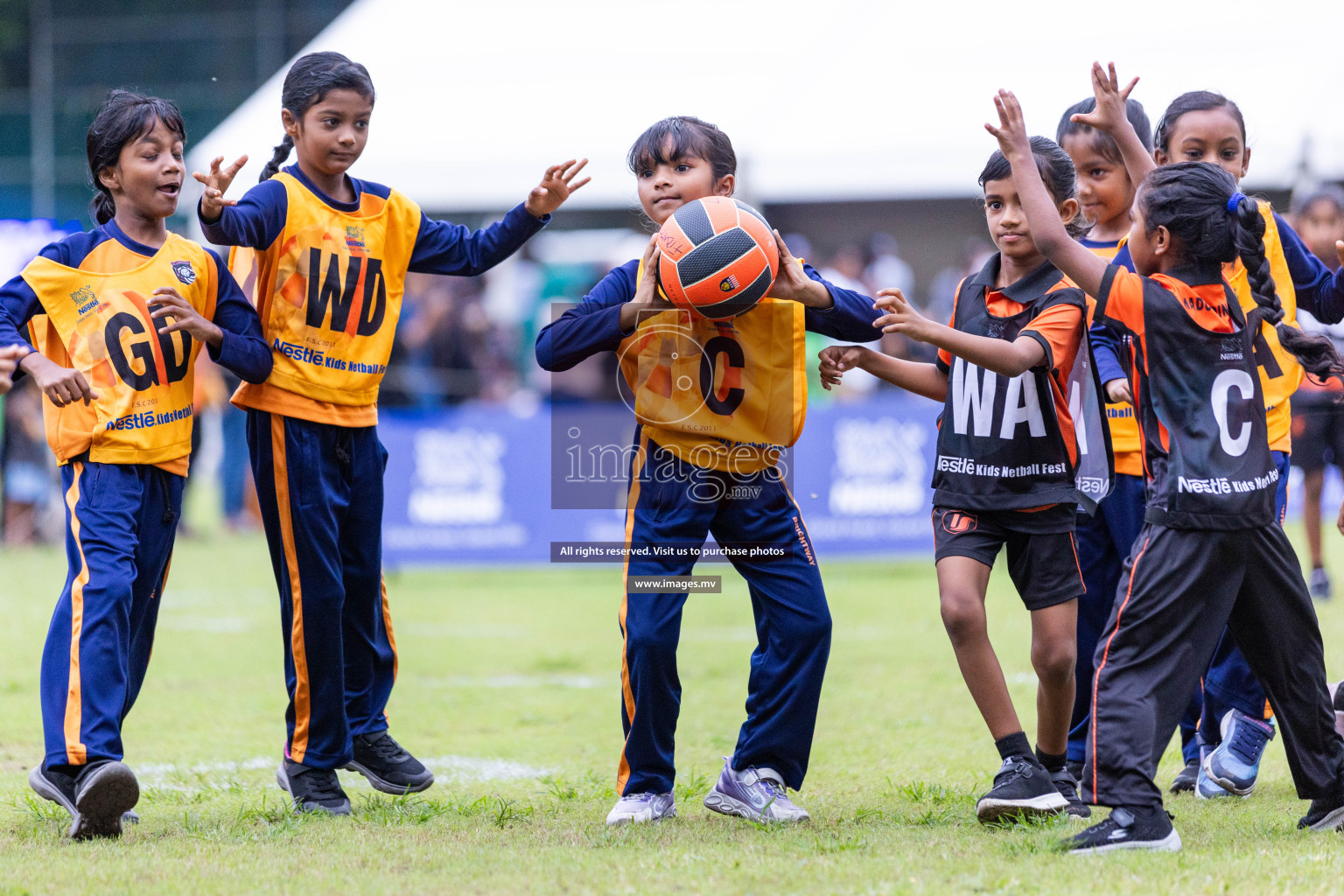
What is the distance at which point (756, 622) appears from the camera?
4094 millimetres

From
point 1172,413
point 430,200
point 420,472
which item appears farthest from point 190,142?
point 1172,413

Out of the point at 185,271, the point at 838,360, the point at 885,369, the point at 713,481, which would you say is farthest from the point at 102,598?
the point at 885,369

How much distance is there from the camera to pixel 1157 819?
347 cm

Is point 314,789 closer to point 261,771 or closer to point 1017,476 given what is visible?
point 261,771

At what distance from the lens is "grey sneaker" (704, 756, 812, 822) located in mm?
3986

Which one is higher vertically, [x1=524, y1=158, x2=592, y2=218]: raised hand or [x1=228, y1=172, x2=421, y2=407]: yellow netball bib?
[x1=524, y1=158, x2=592, y2=218]: raised hand

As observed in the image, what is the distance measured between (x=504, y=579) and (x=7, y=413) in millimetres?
6477

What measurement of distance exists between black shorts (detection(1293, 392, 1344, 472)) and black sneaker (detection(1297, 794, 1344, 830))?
18.2 ft

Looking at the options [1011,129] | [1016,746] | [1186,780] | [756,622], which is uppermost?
[1011,129]

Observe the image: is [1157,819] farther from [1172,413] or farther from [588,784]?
[588,784]

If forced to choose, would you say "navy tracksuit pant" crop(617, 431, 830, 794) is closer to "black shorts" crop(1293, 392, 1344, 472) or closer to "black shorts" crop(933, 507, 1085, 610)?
"black shorts" crop(933, 507, 1085, 610)

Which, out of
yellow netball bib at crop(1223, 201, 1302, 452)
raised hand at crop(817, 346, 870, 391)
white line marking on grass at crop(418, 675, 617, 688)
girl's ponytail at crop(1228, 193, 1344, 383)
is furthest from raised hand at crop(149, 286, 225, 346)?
white line marking on grass at crop(418, 675, 617, 688)

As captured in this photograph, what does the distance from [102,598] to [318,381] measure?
2.86 feet

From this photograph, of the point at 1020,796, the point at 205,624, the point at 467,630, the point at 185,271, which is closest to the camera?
the point at 1020,796
